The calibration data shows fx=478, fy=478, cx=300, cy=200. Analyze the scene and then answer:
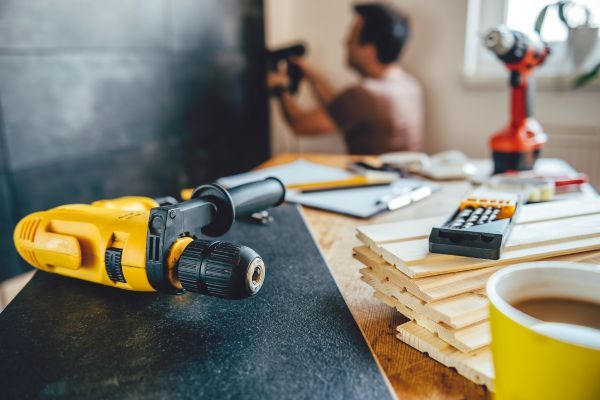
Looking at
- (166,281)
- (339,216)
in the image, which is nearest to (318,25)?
(339,216)

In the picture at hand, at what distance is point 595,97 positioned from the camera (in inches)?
65.9

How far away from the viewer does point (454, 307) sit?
0.40m

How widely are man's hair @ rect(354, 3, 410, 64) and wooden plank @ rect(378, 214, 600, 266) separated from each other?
130 cm

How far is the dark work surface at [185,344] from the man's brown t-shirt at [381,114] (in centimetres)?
124

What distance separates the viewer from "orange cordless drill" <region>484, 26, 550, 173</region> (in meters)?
0.96

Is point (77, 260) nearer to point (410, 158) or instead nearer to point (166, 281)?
point (166, 281)

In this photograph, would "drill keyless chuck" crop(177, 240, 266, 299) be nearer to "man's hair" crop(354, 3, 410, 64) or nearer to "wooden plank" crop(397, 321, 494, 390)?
"wooden plank" crop(397, 321, 494, 390)

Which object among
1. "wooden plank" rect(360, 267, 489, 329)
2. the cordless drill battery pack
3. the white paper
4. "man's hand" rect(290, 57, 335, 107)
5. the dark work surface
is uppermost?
"man's hand" rect(290, 57, 335, 107)

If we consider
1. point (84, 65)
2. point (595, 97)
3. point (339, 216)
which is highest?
point (84, 65)

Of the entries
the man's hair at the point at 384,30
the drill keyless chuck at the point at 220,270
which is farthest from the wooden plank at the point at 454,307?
the man's hair at the point at 384,30

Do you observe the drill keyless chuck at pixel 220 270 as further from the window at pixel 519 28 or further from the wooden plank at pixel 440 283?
the window at pixel 519 28

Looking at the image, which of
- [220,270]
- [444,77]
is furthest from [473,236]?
[444,77]

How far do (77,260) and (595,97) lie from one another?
1773 millimetres

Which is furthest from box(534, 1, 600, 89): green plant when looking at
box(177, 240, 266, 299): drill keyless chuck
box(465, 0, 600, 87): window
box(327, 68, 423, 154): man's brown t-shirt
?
box(177, 240, 266, 299): drill keyless chuck
